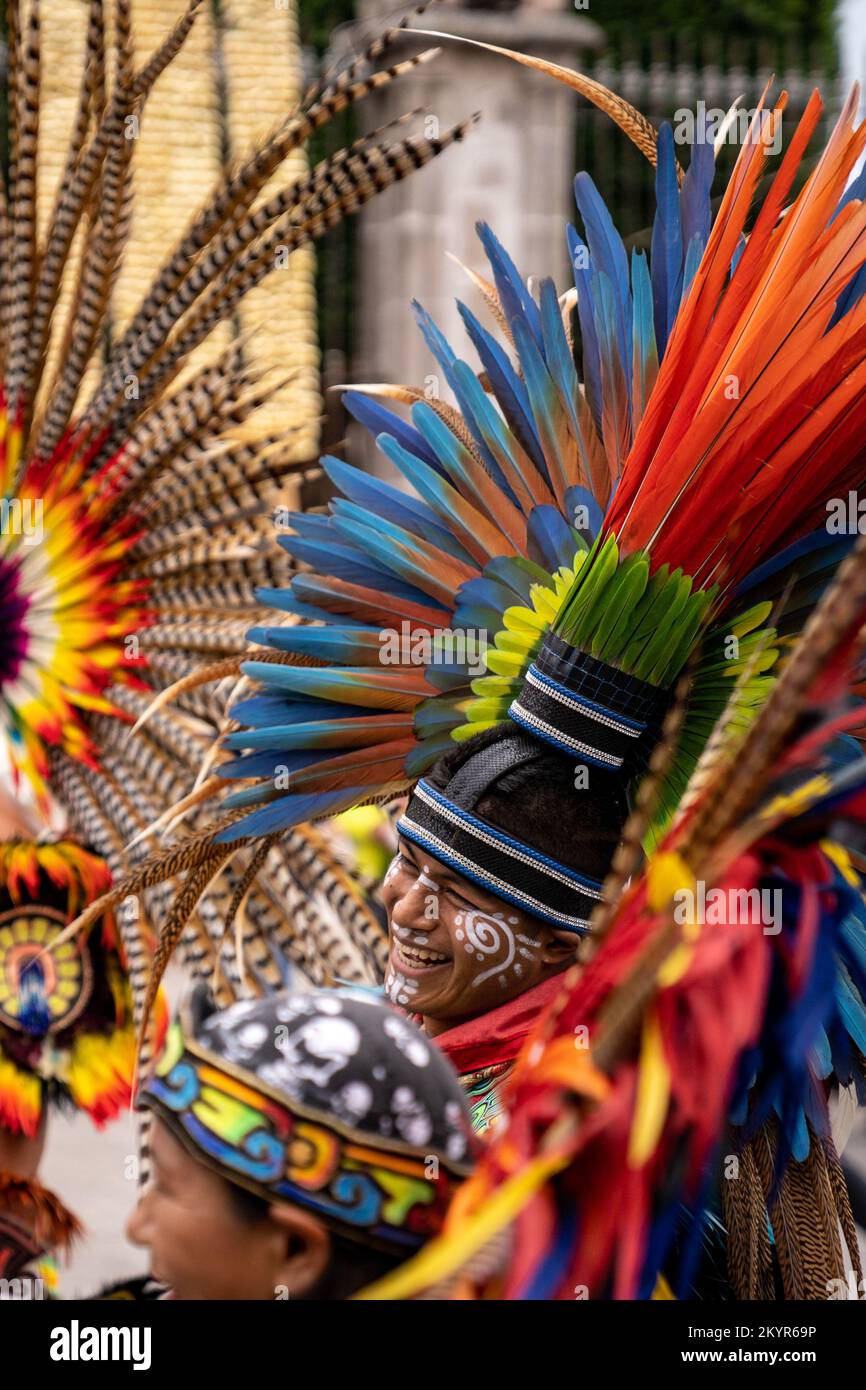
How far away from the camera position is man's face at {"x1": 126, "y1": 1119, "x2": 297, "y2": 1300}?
1.28 m

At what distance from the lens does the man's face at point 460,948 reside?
74.3 inches

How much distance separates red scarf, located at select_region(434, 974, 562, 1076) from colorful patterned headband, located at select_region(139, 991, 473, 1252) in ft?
1.85

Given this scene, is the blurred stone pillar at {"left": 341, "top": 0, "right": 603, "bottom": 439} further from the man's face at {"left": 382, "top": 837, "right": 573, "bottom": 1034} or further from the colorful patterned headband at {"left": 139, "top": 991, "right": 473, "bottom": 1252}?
the colorful patterned headband at {"left": 139, "top": 991, "right": 473, "bottom": 1252}

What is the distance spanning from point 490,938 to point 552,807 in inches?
6.2

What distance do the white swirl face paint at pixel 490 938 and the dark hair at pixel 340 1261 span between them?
2.01 ft

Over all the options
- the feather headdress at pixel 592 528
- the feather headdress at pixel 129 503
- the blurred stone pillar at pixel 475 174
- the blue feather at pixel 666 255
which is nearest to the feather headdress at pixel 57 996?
the feather headdress at pixel 129 503

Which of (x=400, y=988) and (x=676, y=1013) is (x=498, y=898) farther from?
(x=676, y=1013)

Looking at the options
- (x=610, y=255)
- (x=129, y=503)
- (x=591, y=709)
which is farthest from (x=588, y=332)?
(x=129, y=503)

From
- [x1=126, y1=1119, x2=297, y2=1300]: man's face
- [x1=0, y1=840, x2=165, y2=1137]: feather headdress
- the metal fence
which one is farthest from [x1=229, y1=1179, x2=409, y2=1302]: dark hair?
the metal fence

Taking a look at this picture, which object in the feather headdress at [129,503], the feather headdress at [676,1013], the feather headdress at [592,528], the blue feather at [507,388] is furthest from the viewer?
the feather headdress at [129,503]

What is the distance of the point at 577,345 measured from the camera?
7.34 ft

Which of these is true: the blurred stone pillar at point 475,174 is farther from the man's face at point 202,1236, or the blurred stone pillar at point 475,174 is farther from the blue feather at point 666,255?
the man's face at point 202,1236
